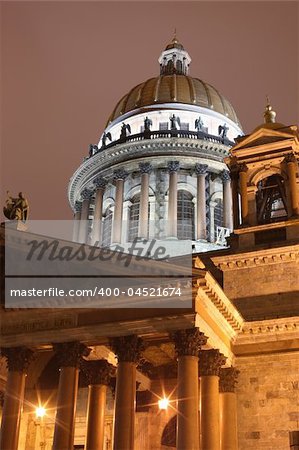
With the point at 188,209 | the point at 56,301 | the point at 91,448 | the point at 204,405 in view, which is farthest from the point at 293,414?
the point at 188,209

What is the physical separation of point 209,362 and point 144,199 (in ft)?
74.5

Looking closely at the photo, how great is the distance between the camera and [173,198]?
41344 millimetres

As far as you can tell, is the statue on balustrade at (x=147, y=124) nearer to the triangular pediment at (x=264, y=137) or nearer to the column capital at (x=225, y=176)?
the column capital at (x=225, y=176)

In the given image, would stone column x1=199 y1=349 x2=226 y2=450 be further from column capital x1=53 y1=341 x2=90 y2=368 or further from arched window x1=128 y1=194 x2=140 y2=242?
arched window x1=128 y1=194 x2=140 y2=242

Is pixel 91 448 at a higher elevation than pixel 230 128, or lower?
lower

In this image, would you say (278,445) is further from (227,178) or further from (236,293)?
(227,178)

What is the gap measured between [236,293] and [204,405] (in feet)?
18.8

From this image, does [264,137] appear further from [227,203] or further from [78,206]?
[78,206]

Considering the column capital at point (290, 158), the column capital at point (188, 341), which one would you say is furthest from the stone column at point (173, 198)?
the column capital at point (188, 341)

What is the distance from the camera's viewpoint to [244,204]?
25.8 metres

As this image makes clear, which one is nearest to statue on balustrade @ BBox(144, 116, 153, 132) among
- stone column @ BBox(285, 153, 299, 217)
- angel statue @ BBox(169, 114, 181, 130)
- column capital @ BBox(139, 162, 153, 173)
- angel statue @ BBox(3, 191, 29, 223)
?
angel statue @ BBox(169, 114, 181, 130)

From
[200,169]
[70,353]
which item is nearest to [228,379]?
[70,353]

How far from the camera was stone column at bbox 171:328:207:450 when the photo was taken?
16.6 meters

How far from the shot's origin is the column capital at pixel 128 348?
1811cm
